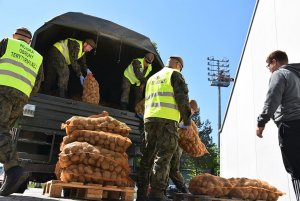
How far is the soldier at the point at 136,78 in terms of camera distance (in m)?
6.70

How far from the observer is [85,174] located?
4.12 metres

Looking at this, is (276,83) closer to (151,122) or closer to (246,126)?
(151,122)

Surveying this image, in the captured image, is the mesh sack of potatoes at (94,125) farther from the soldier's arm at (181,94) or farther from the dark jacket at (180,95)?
the soldier's arm at (181,94)

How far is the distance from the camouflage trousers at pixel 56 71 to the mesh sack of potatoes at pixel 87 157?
217 cm

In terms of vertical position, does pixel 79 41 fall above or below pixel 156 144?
above

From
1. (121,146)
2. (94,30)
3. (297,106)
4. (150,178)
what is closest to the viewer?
(297,106)

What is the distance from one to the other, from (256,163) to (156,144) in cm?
360

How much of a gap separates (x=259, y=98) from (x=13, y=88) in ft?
16.7

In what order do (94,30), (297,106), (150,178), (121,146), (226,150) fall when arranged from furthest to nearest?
(226,150) → (94,30) → (121,146) → (150,178) → (297,106)

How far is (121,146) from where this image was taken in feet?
15.2

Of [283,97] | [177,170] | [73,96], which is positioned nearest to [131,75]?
[73,96]

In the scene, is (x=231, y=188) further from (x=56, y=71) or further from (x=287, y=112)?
(x=56, y=71)

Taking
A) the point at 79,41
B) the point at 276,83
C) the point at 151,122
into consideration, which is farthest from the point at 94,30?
the point at 276,83

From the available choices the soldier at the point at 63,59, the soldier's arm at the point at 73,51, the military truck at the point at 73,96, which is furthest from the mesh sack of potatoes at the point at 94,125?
the soldier's arm at the point at 73,51
